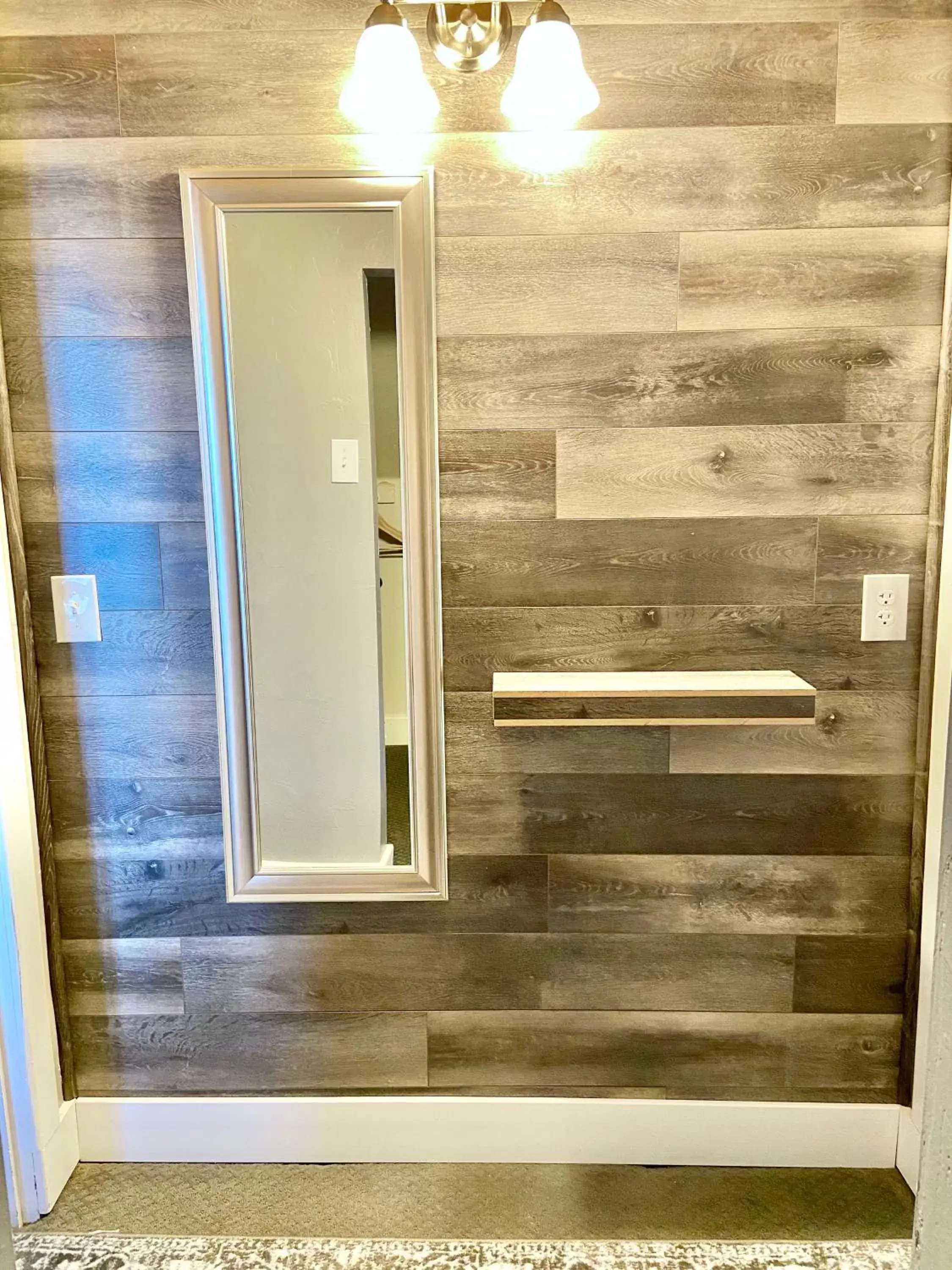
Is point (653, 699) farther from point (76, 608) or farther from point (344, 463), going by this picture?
point (76, 608)

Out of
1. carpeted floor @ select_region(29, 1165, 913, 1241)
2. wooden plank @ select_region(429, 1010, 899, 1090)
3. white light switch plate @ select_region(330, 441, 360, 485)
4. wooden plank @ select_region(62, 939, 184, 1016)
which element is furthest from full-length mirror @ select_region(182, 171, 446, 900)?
carpeted floor @ select_region(29, 1165, 913, 1241)

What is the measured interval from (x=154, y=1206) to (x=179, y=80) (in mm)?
2033

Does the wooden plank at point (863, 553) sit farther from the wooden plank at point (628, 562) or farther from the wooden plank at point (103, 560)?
the wooden plank at point (103, 560)

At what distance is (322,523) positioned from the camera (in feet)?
5.06

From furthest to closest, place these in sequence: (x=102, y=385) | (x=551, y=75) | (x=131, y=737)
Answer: (x=131, y=737)
(x=102, y=385)
(x=551, y=75)

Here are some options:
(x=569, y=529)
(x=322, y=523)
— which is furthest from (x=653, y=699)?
(x=322, y=523)

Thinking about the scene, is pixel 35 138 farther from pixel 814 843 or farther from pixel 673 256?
pixel 814 843

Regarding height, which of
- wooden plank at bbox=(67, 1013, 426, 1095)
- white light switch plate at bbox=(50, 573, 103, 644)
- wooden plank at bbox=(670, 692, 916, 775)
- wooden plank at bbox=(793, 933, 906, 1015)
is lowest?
wooden plank at bbox=(67, 1013, 426, 1095)

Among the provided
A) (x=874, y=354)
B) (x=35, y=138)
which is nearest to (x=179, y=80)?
(x=35, y=138)

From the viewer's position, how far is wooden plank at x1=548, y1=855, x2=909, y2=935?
64.4 inches

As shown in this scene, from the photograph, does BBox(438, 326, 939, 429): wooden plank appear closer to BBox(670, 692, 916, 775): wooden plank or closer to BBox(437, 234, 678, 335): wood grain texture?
BBox(437, 234, 678, 335): wood grain texture

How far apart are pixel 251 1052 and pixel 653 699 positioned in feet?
3.52

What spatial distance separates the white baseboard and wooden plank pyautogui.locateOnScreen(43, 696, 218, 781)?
2.26ft

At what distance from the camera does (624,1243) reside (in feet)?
5.05
